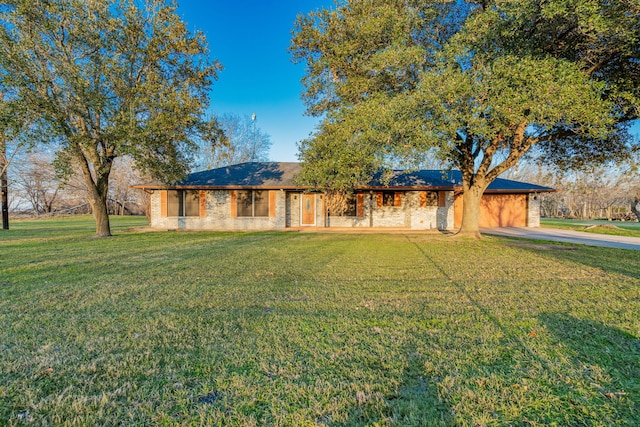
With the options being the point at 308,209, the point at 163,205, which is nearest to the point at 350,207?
the point at 308,209

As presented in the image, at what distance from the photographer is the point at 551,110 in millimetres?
6438

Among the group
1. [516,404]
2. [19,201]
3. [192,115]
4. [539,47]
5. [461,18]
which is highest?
[461,18]

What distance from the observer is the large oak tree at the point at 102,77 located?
943 centimetres

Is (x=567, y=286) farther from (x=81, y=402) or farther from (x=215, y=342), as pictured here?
(x=81, y=402)

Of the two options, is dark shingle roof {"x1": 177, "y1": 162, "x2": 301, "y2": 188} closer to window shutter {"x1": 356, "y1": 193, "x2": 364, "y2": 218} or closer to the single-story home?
the single-story home

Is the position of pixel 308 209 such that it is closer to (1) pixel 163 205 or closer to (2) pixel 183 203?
(2) pixel 183 203

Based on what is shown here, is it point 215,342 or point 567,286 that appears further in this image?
point 567,286

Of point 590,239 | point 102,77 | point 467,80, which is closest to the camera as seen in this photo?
point 467,80

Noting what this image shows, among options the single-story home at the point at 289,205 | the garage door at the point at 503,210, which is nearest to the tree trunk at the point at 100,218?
the single-story home at the point at 289,205

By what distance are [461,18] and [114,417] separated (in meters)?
12.4

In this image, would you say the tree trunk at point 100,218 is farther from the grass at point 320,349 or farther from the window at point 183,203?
the grass at point 320,349

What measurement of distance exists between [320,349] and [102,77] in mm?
12624

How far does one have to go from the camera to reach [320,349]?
2.59 metres

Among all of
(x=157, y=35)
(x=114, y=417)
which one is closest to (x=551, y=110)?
(x=114, y=417)
